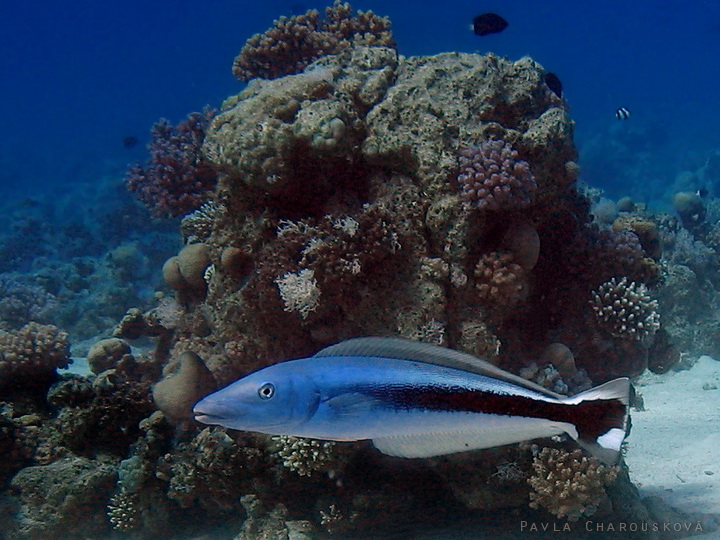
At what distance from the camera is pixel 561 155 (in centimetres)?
521

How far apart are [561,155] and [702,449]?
152 inches

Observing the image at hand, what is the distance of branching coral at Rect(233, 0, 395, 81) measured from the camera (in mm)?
7859

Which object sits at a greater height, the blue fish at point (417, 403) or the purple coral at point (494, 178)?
the purple coral at point (494, 178)

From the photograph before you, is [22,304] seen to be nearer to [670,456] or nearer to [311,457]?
[311,457]

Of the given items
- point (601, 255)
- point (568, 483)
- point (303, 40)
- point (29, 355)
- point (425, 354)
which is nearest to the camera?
point (425, 354)

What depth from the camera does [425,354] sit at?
5.90 feet

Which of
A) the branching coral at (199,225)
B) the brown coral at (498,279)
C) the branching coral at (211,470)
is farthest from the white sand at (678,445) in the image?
the branching coral at (199,225)

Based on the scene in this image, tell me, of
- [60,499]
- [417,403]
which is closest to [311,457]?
[60,499]

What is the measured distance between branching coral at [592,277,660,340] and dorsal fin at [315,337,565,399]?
4.31 metres

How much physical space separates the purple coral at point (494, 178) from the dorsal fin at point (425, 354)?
293 cm

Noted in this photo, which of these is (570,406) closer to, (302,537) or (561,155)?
(302,537)

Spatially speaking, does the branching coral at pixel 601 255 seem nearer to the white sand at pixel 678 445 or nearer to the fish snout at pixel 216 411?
the white sand at pixel 678 445

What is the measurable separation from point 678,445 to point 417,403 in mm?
5949

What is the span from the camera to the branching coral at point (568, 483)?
13.5 ft
